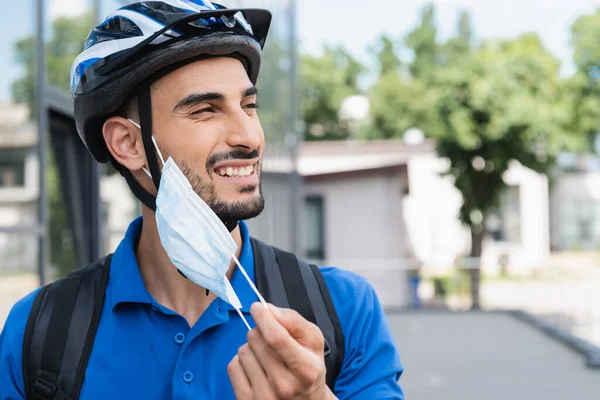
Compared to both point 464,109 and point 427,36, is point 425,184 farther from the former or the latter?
point 427,36

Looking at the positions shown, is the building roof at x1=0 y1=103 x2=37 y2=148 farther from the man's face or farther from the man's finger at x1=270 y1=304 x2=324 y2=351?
the man's finger at x1=270 y1=304 x2=324 y2=351

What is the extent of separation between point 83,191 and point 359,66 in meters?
49.2

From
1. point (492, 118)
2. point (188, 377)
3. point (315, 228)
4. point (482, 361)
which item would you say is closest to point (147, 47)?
point (188, 377)

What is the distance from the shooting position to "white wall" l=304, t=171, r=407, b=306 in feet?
74.8

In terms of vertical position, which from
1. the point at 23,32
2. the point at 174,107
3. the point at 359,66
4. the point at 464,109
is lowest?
the point at 174,107

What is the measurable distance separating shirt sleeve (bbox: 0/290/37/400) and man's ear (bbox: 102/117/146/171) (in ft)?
1.53

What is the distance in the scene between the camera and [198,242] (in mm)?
1752

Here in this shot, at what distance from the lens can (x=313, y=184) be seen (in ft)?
75.7

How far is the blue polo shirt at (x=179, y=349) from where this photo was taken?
204 cm

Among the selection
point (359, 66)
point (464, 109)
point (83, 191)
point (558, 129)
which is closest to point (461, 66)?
point (464, 109)

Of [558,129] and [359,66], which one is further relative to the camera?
[359,66]

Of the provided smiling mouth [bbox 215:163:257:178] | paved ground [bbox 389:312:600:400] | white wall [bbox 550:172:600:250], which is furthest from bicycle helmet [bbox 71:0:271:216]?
white wall [bbox 550:172:600:250]

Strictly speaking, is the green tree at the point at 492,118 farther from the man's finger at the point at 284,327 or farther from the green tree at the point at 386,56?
the green tree at the point at 386,56

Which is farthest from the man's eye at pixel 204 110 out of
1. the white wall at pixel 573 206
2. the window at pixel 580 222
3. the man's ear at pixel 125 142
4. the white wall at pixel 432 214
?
the window at pixel 580 222
